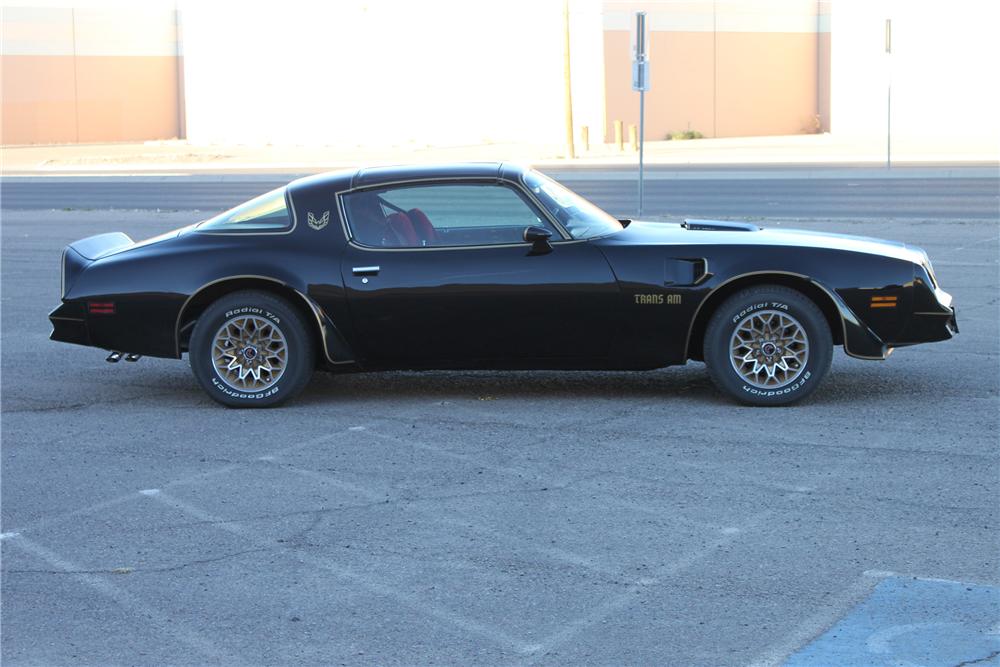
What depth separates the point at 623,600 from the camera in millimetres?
4688

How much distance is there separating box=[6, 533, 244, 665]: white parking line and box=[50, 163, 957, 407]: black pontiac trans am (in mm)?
2478

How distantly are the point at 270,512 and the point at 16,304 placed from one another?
755 centimetres

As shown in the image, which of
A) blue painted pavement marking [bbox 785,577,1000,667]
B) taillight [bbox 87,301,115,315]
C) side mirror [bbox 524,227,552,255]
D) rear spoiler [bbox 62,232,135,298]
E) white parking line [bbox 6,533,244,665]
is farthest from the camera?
rear spoiler [bbox 62,232,135,298]

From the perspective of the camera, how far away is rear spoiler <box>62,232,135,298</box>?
8.06 meters

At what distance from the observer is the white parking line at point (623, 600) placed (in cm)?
432

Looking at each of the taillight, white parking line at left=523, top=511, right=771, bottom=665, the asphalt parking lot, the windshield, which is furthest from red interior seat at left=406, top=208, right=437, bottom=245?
white parking line at left=523, top=511, right=771, bottom=665

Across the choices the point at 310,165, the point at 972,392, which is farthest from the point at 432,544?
the point at 310,165

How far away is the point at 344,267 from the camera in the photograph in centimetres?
776

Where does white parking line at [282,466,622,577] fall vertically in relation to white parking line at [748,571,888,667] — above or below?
above

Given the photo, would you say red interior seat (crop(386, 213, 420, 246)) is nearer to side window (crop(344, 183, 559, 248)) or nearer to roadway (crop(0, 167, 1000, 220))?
side window (crop(344, 183, 559, 248))

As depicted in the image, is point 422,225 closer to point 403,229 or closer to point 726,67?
point 403,229

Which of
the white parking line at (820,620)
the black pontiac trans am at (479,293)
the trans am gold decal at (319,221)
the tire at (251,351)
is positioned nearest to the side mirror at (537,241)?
the black pontiac trans am at (479,293)

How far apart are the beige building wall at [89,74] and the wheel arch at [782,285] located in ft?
189

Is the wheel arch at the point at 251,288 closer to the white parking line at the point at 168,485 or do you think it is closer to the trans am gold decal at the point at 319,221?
the trans am gold decal at the point at 319,221
